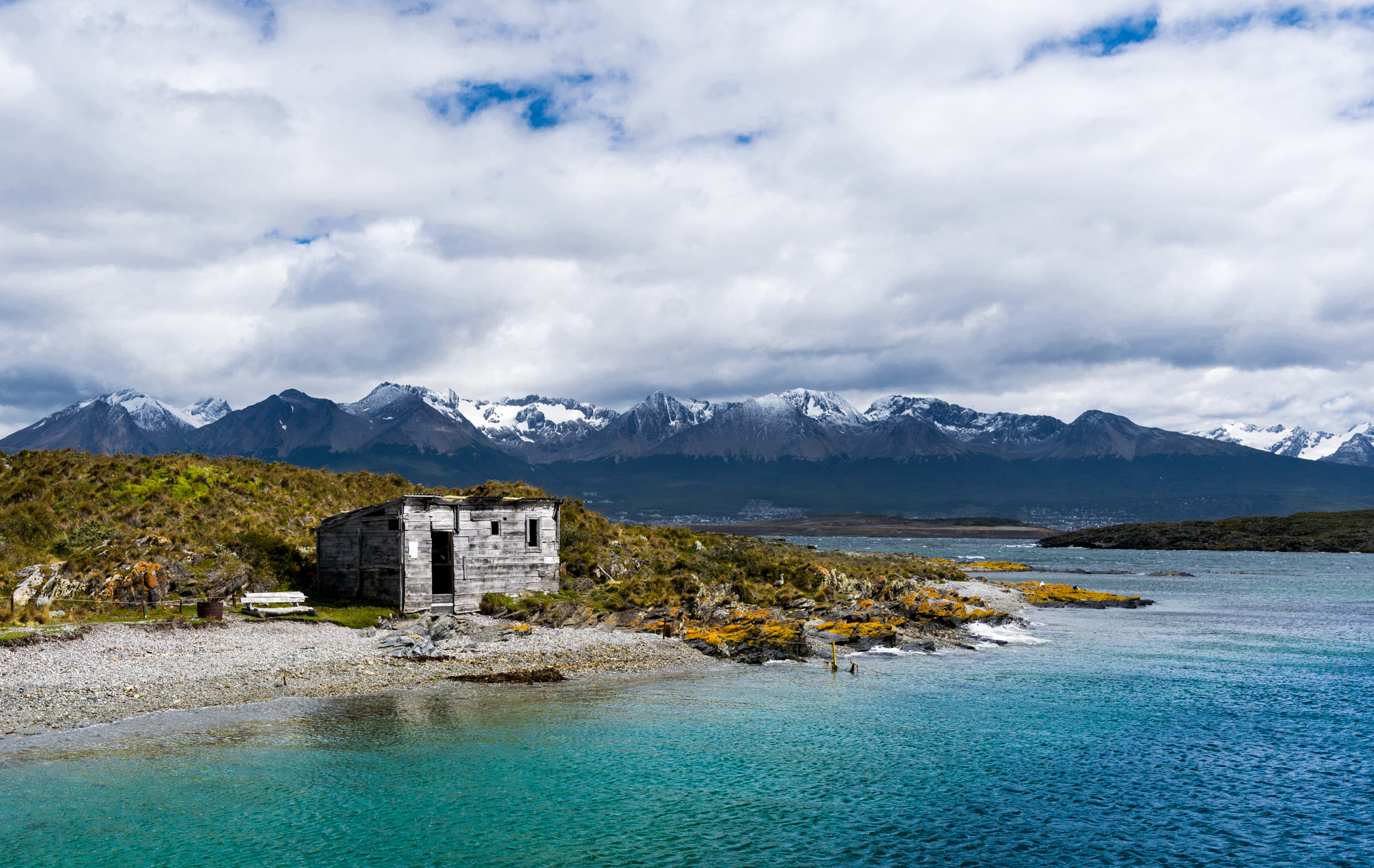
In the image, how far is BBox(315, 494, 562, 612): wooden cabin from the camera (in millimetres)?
38750

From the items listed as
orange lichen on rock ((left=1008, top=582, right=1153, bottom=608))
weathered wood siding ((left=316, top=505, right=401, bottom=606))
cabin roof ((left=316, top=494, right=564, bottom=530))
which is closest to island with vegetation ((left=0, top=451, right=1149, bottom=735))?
weathered wood siding ((left=316, top=505, right=401, bottom=606))

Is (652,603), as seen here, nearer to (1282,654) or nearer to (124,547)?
(124,547)

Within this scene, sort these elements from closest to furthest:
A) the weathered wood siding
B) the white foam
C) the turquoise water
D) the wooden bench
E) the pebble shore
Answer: the turquoise water
the pebble shore
the wooden bench
the weathered wood siding
the white foam

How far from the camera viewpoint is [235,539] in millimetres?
42188

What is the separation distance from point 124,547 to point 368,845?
30.0m

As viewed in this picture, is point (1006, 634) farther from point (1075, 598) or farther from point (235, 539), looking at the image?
point (235, 539)

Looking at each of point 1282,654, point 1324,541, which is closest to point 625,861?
point 1282,654

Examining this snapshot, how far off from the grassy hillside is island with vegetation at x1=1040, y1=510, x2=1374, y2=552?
117 metres

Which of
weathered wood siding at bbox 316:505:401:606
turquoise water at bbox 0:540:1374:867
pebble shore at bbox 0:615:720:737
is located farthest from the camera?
weathered wood siding at bbox 316:505:401:606

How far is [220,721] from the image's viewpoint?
21984 mm

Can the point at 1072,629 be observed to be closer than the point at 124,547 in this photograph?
No

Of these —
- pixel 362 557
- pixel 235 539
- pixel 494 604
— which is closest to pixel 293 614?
pixel 362 557

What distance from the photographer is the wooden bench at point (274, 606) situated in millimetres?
35188

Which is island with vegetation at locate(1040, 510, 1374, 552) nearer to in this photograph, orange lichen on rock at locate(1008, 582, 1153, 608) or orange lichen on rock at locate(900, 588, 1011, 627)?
orange lichen on rock at locate(1008, 582, 1153, 608)
